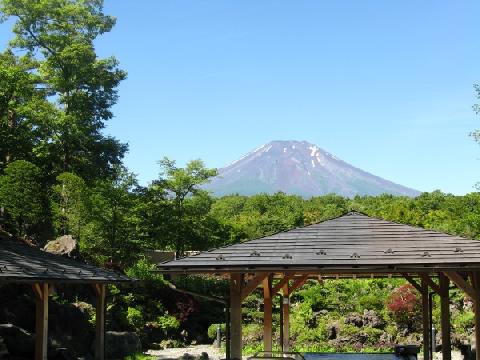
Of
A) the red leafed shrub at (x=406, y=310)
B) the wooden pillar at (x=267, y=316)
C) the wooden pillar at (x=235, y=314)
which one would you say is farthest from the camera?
the red leafed shrub at (x=406, y=310)

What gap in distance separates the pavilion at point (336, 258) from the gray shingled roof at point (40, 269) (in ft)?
8.49

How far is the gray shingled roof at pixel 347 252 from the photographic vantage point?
9898 mm

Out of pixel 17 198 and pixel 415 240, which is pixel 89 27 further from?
pixel 415 240

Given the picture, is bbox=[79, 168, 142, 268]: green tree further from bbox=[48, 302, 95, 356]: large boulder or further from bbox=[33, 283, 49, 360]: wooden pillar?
bbox=[33, 283, 49, 360]: wooden pillar

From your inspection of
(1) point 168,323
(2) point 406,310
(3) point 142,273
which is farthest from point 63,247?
(2) point 406,310

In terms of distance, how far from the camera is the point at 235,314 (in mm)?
10242

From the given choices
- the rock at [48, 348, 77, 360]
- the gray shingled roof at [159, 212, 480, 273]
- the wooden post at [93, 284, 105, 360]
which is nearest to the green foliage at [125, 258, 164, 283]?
the wooden post at [93, 284, 105, 360]

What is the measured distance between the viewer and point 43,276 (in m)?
11.5

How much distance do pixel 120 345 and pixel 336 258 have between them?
9228 mm

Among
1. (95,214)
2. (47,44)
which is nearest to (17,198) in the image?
(95,214)

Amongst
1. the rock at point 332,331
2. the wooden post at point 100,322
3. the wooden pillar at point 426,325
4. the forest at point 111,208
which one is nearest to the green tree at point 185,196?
the forest at point 111,208

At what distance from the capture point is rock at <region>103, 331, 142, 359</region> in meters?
17.0

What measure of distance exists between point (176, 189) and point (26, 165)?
6423 millimetres

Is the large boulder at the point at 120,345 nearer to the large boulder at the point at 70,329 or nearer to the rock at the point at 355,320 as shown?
the large boulder at the point at 70,329
